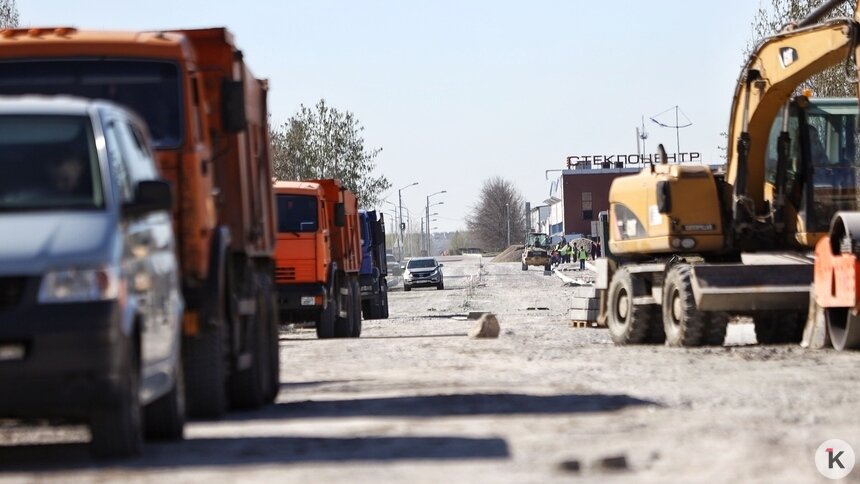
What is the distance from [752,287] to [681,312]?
1.14 m

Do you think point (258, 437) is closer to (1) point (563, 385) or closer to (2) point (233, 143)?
(2) point (233, 143)

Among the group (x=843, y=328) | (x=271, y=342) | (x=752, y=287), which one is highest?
(x=752, y=287)

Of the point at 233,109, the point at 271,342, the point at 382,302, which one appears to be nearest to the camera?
the point at 233,109

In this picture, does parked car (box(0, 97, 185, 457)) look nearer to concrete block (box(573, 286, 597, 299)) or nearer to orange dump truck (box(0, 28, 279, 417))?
orange dump truck (box(0, 28, 279, 417))

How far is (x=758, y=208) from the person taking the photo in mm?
24672

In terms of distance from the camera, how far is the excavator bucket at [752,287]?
2262 cm

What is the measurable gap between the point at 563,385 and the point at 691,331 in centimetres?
716

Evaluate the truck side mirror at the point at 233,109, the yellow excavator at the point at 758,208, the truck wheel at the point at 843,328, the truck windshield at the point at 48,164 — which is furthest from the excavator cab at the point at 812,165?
the truck windshield at the point at 48,164

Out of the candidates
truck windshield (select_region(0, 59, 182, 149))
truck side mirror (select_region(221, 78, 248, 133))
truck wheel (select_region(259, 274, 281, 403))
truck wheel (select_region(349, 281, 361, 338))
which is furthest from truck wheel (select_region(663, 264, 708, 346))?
truck windshield (select_region(0, 59, 182, 149))

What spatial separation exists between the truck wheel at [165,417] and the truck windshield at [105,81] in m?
2.77

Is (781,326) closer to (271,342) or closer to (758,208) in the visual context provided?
(758,208)

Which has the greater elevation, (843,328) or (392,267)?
(392,267)

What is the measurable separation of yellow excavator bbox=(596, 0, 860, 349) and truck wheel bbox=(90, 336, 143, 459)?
43.3 feet

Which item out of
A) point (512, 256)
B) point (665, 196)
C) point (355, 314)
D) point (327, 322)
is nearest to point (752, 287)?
point (665, 196)
